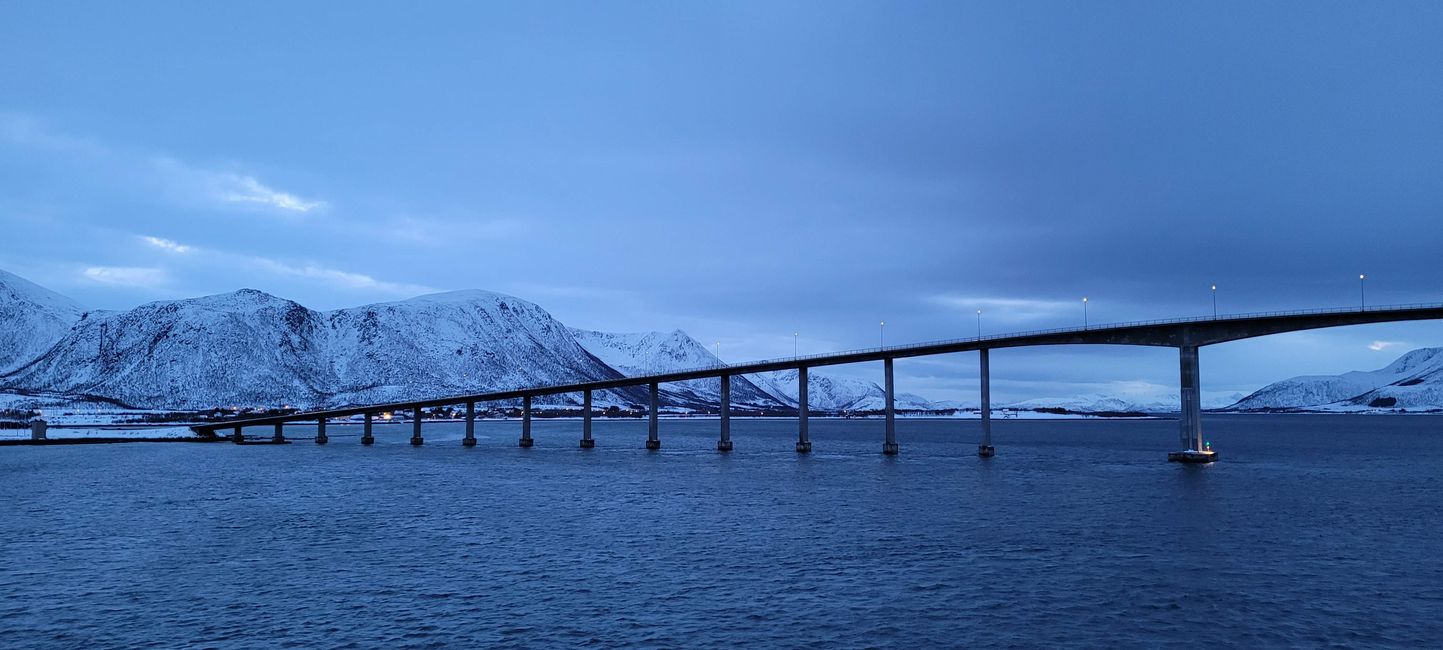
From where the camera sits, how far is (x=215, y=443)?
180000 millimetres

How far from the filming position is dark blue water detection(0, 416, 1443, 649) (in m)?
25.9

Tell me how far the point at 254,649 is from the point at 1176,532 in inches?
1599

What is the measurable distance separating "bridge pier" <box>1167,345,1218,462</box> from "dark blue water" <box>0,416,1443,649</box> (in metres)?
17.7

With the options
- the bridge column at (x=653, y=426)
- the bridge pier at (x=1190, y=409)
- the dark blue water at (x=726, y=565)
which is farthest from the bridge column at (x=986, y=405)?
the bridge column at (x=653, y=426)

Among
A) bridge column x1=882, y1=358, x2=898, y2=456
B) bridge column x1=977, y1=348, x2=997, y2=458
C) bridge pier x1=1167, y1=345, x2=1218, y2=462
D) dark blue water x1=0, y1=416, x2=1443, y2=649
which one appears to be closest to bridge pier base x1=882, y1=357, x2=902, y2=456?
bridge column x1=882, y1=358, x2=898, y2=456

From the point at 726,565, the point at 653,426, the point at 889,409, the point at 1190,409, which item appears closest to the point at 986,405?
the point at 889,409

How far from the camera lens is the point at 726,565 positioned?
121ft

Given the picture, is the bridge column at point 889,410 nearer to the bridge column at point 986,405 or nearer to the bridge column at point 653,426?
the bridge column at point 986,405

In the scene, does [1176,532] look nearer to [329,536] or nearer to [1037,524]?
[1037,524]

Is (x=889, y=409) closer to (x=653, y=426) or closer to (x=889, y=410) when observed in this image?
(x=889, y=410)

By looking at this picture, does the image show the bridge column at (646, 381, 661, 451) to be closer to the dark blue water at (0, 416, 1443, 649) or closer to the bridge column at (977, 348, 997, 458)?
the bridge column at (977, 348, 997, 458)

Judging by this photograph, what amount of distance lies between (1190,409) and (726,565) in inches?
3007

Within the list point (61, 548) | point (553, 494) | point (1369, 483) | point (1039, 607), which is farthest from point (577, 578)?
point (1369, 483)

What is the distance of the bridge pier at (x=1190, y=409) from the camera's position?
93.3 m
